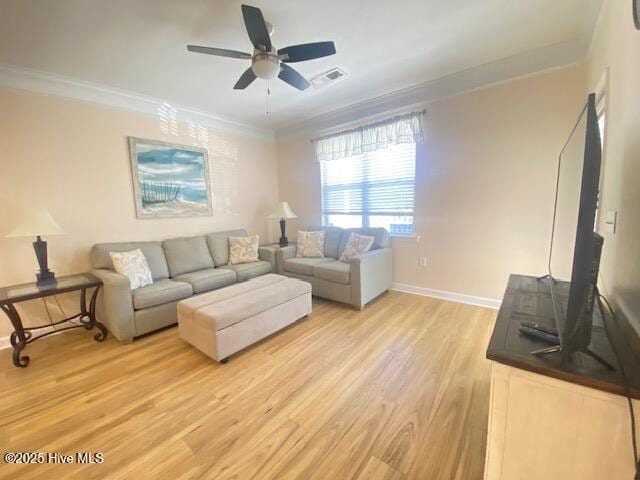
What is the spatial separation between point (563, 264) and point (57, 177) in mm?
5205

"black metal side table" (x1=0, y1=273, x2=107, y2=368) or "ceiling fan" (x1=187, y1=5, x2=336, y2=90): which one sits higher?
"ceiling fan" (x1=187, y1=5, x2=336, y2=90)

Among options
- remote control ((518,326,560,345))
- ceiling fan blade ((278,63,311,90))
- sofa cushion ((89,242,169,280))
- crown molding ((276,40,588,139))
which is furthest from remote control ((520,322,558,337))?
sofa cushion ((89,242,169,280))

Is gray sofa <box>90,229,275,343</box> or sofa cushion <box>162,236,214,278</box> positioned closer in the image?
gray sofa <box>90,229,275,343</box>

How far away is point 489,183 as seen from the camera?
2967 mm

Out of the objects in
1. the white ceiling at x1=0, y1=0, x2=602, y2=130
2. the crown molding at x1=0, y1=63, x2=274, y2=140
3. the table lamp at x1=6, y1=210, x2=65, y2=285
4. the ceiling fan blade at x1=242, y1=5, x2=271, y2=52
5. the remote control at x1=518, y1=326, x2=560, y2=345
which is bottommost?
the remote control at x1=518, y1=326, x2=560, y2=345

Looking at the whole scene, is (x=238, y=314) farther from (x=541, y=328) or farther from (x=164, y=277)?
(x=541, y=328)

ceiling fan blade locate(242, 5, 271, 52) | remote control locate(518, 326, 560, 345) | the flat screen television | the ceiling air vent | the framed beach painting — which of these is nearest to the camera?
the flat screen television

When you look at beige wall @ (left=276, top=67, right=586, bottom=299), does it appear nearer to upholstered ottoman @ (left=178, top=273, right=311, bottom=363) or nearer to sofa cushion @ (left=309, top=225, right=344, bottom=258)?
sofa cushion @ (left=309, top=225, right=344, bottom=258)

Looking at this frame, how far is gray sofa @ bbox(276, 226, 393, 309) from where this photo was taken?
3.15 meters

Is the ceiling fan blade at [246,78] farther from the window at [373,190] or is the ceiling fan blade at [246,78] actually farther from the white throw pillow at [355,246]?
the white throw pillow at [355,246]

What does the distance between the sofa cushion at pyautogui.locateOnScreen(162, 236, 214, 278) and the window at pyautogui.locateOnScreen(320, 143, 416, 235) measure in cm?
198

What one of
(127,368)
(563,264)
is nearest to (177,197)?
(127,368)

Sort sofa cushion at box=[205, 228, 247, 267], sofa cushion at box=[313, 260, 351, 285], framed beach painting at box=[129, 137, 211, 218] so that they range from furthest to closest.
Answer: sofa cushion at box=[205, 228, 247, 267], framed beach painting at box=[129, 137, 211, 218], sofa cushion at box=[313, 260, 351, 285]

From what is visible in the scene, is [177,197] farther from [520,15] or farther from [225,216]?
[520,15]
